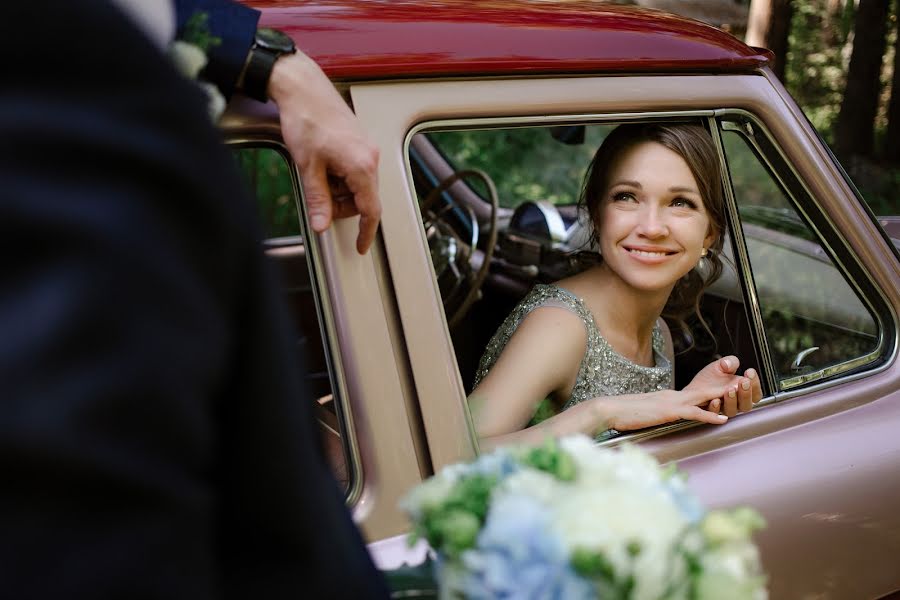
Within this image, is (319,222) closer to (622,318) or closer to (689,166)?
(689,166)

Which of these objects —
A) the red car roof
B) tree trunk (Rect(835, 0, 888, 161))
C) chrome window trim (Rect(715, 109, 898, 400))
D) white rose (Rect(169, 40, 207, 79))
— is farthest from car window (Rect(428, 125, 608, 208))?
white rose (Rect(169, 40, 207, 79))

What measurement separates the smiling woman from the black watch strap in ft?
2.25

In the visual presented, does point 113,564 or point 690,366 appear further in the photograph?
point 690,366

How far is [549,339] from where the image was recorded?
2.02 meters

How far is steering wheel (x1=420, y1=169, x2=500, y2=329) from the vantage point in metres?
2.91

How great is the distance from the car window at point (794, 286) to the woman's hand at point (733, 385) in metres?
0.15

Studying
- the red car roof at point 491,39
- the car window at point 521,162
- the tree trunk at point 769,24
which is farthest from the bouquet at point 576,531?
the car window at point 521,162

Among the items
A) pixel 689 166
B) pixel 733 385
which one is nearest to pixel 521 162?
pixel 689 166

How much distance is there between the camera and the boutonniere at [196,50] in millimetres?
1081

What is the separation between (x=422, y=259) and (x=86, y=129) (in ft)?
3.04

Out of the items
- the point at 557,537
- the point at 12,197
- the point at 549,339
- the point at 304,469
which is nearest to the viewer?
the point at 12,197

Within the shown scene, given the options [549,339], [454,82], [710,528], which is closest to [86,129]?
[710,528]

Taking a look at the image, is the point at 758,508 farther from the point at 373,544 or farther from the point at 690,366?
the point at 690,366

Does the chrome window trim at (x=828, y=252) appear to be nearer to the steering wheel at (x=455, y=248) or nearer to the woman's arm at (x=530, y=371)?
the woman's arm at (x=530, y=371)
